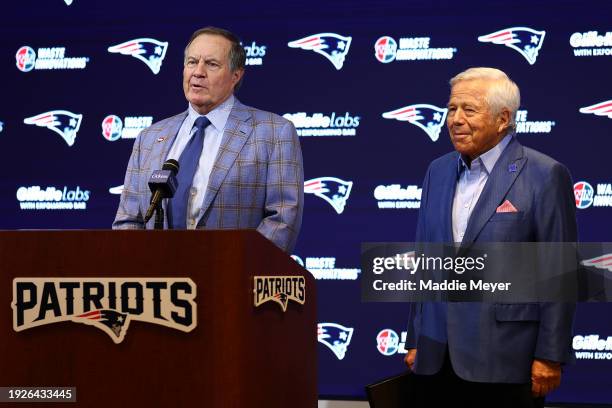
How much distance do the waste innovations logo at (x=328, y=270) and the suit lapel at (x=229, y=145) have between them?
217cm

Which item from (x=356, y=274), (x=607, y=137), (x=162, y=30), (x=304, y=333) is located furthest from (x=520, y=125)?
(x=304, y=333)

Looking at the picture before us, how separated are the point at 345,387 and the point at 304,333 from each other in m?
2.75

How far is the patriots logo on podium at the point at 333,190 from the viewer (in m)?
5.39

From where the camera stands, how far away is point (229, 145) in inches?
125

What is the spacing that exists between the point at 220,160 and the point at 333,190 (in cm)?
234

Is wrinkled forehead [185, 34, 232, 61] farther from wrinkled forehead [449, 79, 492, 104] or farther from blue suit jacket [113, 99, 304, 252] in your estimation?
wrinkled forehead [449, 79, 492, 104]

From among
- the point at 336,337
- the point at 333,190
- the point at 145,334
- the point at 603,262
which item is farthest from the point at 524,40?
the point at 145,334

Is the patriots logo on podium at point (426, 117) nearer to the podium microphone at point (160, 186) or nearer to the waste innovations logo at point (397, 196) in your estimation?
the waste innovations logo at point (397, 196)

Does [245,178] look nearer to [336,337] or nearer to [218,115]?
[218,115]

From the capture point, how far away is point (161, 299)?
7.00 ft

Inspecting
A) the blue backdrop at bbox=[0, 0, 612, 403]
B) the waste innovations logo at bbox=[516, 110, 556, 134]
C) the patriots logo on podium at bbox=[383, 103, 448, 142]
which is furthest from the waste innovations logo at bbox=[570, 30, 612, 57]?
the patriots logo on podium at bbox=[383, 103, 448, 142]

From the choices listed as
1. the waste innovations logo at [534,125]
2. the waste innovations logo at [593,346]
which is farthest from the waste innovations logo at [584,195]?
the waste innovations logo at [593,346]

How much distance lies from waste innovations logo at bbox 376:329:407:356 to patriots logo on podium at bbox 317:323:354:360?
17 cm

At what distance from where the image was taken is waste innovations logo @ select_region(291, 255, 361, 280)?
5.36 metres
